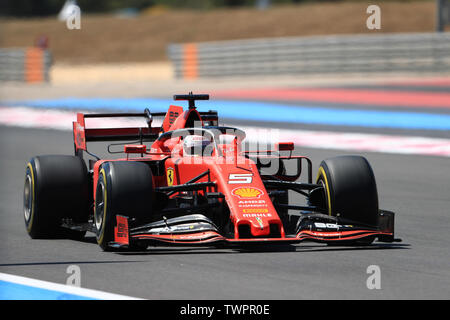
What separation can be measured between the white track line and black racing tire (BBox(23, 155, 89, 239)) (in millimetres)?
7918

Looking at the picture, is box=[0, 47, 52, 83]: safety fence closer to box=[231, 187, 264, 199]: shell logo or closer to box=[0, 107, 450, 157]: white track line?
box=[0, 107, 450, 157]: white track line

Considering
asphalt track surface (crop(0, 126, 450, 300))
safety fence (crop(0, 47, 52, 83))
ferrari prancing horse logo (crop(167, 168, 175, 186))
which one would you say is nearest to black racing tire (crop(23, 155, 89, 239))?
asphalt track surface (crop(0, 126, 450, 300))

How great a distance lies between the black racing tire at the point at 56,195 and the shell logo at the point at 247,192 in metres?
1.59

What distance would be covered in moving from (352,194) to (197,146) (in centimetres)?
134

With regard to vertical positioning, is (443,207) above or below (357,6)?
below

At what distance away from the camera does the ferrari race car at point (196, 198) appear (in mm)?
7895

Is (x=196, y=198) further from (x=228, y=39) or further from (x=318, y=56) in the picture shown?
(x=228, y=39)

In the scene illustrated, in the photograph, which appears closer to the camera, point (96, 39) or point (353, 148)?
point (353, 148)

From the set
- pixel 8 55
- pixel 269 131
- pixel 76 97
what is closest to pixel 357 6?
pixel 8 55

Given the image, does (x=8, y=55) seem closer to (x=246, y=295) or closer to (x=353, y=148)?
(x=353, y=148)

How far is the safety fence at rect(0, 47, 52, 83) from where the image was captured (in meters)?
34.7

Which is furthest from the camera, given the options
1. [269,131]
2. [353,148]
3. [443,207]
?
[269,131]
